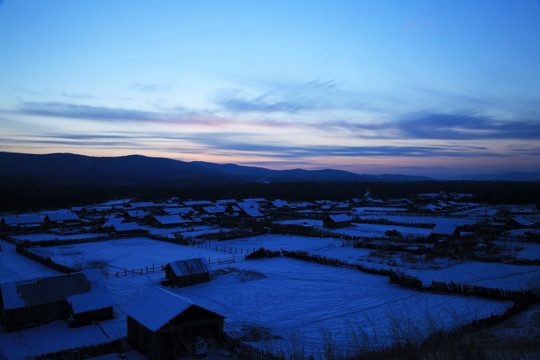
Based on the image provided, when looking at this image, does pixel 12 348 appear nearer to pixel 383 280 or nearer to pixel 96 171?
pixel 383 280

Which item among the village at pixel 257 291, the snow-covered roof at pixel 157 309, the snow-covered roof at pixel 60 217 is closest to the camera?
the snow-covered roof at pixel 157 309

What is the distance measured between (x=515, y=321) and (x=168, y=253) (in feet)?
72.0

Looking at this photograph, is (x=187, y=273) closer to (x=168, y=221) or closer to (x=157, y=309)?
(x=157, y=309)

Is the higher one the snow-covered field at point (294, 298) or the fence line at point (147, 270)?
the snow-covered field at point (294, 298)

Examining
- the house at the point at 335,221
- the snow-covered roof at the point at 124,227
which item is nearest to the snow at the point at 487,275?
the house at the point at 335,221

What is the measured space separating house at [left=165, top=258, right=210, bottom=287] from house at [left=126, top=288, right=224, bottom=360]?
21.5 feet

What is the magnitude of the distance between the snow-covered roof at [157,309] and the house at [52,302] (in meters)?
2.79

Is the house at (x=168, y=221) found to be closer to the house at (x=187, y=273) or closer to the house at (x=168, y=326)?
the house at (x=187, y=273)

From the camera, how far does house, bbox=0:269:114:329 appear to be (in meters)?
13.5

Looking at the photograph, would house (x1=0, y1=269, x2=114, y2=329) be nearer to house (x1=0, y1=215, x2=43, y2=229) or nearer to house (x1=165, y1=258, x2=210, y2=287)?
house (x1=165, y1=258, x2=210, y2=287)

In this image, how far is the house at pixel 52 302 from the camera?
1345 cm

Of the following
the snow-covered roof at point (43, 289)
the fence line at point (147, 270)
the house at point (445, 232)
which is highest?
the house at point (445, 232)

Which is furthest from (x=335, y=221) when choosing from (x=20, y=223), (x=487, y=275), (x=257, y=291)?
(x=20, y=223)

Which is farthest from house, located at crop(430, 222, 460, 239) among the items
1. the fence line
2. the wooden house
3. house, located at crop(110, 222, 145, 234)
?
the wooden house
